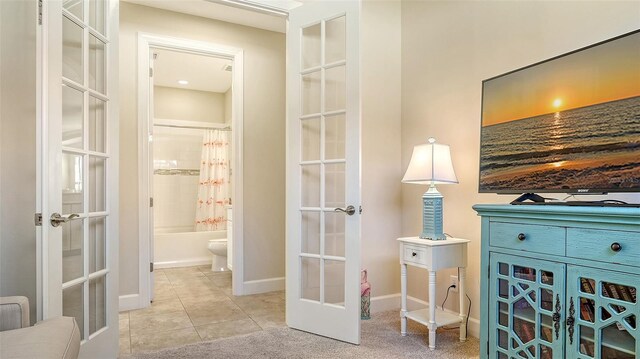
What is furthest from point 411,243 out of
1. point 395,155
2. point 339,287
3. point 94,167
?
point 94,167

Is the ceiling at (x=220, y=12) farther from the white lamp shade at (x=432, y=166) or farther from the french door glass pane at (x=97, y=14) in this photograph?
the white lamp shade at (x=432, y=166)

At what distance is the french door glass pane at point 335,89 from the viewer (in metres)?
2.66

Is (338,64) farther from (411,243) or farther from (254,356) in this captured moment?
(254,356)

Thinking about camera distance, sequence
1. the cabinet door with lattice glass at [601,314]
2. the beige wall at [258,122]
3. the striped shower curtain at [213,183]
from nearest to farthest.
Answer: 1. the cabinet door with lattice glass at [601,314]
2. the beige wall at [258,122]
3. the striped shower curtain at [213,183]

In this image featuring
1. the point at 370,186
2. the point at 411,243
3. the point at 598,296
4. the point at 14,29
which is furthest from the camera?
the point at 370,186

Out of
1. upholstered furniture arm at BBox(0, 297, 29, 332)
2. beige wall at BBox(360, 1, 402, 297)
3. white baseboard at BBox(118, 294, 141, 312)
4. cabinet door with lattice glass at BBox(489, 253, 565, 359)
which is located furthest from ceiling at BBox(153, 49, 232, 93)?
cabinet door with lattice glass at BBox(489, 253, 565, 359)

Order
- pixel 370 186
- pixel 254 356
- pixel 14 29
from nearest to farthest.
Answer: pixel 14 29 → pixel 254 356 → pixel 370 186

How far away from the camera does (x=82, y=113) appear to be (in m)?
2.07

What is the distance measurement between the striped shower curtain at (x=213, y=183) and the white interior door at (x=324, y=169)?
334 centimetres

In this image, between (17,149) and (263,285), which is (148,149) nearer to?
(17,149)

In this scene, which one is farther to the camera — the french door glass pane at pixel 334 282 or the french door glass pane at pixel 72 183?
the french door glass pane at pixel 334 282

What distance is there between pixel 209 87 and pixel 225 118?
1.80 ft

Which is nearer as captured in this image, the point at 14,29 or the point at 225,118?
the point at 14,29

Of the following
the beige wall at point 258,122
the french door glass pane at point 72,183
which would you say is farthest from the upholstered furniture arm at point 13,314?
the beige wall at point 258,122
